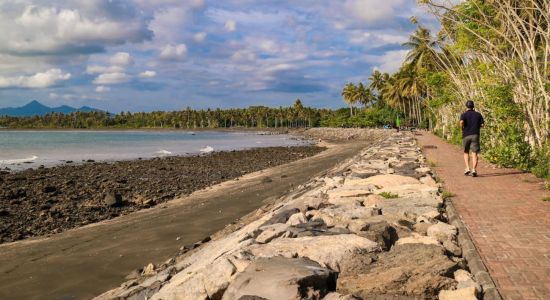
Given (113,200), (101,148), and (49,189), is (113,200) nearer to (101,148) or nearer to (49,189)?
(49,189)

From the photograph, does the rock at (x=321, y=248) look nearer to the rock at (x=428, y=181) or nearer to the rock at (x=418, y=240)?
the rock at (x=418, y=240)

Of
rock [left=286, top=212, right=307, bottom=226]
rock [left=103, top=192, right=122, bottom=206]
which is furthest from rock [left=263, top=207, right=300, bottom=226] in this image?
rock [left=103, top=192, right=122, bottom=206]

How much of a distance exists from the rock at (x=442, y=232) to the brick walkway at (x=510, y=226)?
24cm

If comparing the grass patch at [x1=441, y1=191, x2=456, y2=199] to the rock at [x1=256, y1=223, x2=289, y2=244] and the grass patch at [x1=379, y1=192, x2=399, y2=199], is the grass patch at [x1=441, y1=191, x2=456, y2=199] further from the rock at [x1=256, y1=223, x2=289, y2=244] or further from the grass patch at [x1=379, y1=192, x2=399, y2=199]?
the rock at [x1=256, y1=223, x2=289, y2=244]

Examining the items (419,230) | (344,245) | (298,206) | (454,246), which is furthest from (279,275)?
(298,206)

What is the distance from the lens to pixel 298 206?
26.3 feet

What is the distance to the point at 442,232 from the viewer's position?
18.0 feet

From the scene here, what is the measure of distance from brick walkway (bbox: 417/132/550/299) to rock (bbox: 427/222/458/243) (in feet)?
0.79

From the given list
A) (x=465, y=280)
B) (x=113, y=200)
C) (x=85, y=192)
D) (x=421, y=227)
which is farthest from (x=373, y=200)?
(x=85, y=192)

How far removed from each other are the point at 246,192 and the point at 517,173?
8373 mm

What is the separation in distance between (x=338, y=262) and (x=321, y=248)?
31 cm

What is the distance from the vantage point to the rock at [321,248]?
188 inches

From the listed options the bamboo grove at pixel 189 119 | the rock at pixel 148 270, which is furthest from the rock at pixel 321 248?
the bamboo grove at pixel 189 119

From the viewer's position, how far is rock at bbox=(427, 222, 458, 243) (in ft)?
17.7
